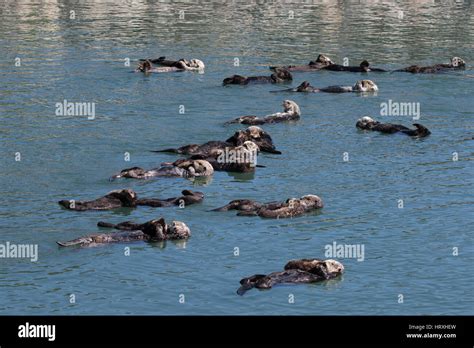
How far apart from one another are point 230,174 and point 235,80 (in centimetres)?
1131

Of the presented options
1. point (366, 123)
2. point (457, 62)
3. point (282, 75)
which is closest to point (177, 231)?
point (366, 123)

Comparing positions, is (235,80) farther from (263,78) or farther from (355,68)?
(355,68)

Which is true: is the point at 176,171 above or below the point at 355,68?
above

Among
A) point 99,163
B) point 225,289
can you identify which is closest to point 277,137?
point 99,163

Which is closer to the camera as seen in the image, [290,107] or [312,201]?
[312,201]

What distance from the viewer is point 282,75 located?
42250 millimetres

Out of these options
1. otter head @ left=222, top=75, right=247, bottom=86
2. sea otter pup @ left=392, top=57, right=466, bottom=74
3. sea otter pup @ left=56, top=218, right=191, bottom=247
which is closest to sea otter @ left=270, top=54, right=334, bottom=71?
sea otter pup @ left=392, top=57, right=466, bottom=74

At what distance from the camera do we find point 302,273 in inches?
883

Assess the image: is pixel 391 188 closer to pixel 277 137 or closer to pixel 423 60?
pixel 277 137

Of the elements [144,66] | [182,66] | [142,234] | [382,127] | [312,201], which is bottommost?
[182,66]

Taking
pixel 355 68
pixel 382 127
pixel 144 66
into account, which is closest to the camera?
pixel 382 127

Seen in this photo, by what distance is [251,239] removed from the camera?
81.8 feet

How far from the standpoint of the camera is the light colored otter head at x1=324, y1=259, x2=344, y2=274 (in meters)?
22.6

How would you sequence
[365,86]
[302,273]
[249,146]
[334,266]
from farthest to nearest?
[365,86] → [249,146] → [334,266] → [302,273]
